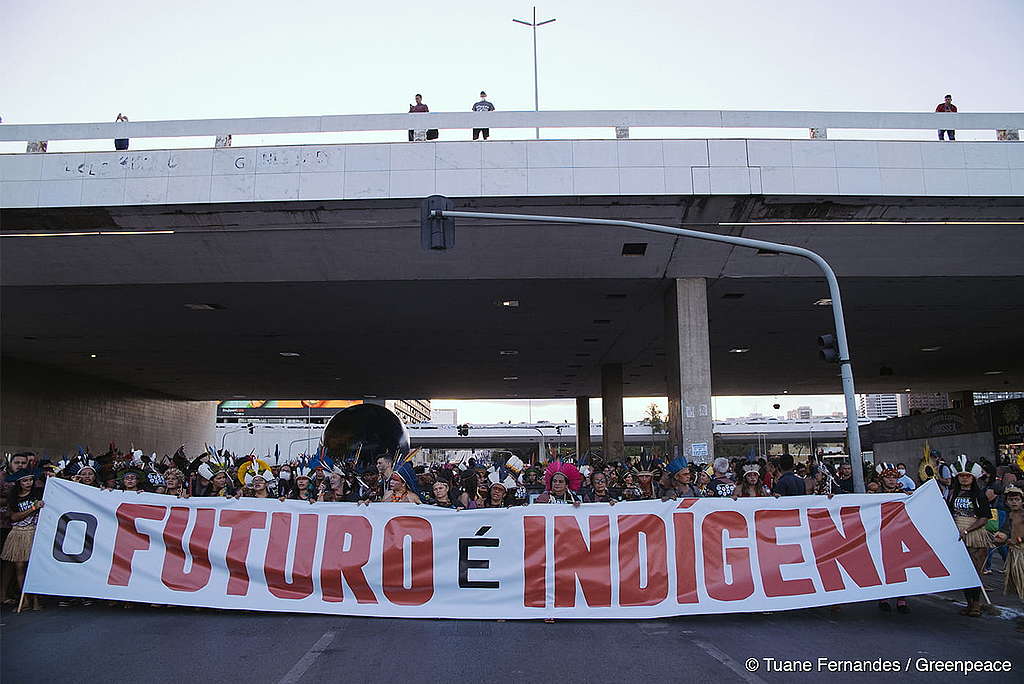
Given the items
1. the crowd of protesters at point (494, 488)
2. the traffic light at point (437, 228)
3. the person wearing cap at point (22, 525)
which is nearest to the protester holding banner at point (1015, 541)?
the crowd of protesters at point (494, 488)

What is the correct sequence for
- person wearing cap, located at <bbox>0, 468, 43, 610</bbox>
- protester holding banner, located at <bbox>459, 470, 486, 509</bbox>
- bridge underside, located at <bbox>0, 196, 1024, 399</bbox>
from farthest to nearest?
bridge underside, located at <bbox>0, 196, 1024, 399</bbox>
protester holding banner, located at <bbox>459, 470, 486, 509</bbox>
person wearing cap, located at <bbox>0, 468, 43, 610</bbox>

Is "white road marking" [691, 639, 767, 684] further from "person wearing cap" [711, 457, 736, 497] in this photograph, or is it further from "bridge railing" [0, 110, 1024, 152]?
"bridge railing" [0, 110, 1024, 152]

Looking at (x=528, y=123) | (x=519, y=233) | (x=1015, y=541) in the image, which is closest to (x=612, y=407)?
(x=519, y=233)

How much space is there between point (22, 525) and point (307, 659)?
4899 mm

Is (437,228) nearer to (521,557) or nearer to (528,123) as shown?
(528,123)

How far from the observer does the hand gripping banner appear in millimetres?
A: 8164

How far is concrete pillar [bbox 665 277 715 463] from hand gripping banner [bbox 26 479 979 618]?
283 inches

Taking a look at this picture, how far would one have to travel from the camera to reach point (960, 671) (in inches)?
248

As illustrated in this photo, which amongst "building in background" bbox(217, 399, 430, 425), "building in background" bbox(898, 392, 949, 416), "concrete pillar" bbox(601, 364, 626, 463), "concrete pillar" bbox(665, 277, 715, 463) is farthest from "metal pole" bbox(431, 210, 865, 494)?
"building in background" bbox(217, 399, 430, 425)

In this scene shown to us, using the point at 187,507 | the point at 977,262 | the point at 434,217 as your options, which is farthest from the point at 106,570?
the point at 977,262

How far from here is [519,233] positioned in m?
14.6

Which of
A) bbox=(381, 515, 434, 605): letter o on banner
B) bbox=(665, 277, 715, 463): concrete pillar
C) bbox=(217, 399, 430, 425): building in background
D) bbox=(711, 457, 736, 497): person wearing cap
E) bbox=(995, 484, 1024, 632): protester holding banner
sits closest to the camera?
bbox=(995, 484, 1024, 632): protester holding banner

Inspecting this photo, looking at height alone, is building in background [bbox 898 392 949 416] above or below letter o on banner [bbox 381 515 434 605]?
above

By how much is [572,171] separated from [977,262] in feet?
31.6
